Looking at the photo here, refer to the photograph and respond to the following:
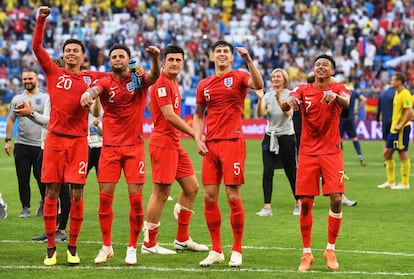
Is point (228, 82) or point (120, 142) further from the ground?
point (228, 82)

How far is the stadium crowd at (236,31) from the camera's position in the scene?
4114 centimetres

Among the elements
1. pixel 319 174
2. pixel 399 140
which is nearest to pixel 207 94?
pixel 319 174

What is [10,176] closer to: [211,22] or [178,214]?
[178,214]

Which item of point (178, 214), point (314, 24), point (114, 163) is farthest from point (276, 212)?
point (314, 24)

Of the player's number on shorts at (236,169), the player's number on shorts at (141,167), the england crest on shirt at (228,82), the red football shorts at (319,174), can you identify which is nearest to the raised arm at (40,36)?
the player's number on shorts at (141,167)

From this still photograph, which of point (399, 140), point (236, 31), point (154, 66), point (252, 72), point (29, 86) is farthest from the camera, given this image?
point (236, 31)

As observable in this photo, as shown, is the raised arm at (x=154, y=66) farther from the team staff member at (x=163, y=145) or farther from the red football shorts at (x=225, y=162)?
the red football shorts at (x=225, y=162)

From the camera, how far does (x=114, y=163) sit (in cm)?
1180

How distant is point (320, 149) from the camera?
11.5 metres

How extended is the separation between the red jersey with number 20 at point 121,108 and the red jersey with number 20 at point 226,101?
0.82 meters

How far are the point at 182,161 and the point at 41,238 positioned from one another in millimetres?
2253

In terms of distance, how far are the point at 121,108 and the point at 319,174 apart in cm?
241

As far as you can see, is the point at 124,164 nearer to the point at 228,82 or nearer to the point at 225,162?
the point at 225,162

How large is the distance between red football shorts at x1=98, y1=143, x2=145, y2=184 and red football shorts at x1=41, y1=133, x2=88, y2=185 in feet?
0.81
